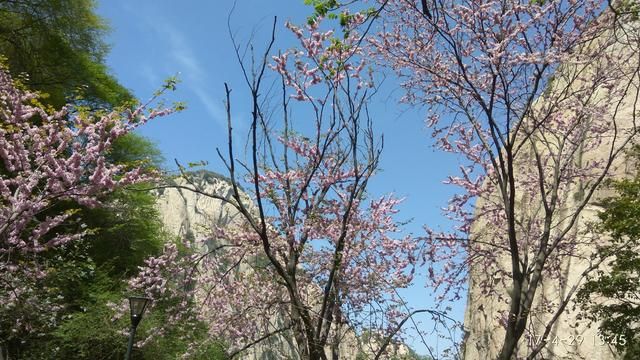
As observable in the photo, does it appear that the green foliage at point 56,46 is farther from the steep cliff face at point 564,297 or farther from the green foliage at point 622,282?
the steep cliff face at point 564,297

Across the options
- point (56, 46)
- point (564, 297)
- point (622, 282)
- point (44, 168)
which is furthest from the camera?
point (56, 46)

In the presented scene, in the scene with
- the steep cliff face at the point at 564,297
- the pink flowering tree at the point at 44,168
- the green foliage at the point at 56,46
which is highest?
the green foliage at the point at 56,46

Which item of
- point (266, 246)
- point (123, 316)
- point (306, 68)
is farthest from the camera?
point (123, 316)

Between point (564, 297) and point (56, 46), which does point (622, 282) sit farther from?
point (56, 46)

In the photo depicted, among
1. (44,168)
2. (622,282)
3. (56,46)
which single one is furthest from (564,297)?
(56,46)

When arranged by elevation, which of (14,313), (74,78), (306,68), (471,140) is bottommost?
(14,313)

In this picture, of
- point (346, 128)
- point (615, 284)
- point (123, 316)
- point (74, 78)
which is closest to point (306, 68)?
point (346, 128)

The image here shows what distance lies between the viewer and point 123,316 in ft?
53.6

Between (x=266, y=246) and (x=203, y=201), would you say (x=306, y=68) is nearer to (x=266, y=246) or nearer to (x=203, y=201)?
(x=266, y=246)

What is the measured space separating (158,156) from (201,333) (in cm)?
1307

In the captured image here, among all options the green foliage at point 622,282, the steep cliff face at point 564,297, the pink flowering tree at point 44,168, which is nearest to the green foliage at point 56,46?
the pink flowering tree at point 44,168

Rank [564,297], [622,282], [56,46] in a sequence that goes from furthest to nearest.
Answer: [56,46] → [564,297] → [622,282]

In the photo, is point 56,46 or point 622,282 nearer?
point 622,282

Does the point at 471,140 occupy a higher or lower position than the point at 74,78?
lower
